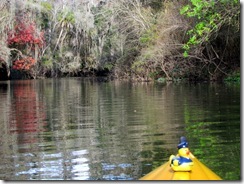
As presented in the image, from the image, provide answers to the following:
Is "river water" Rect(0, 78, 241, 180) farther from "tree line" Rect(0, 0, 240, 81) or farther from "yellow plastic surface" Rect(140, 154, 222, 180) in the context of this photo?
"tree line" Rect(0, 0, 240, 81)

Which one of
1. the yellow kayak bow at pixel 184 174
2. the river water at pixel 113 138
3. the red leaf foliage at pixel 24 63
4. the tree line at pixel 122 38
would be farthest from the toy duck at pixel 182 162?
the red leaf foliage at pixel 24 63

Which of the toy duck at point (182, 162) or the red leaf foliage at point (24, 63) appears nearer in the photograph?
the toy duck at point (182, 162)

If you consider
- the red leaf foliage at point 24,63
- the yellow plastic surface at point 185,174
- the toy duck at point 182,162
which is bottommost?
the yellow plastic surface at point 185,174

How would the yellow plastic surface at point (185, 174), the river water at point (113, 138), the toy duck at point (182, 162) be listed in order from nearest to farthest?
the yellow plastic surface at point (185, 174), the toy duck at point (182, 162), the river water at point (113, 138)

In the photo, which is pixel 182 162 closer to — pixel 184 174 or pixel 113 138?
pixel 184 174

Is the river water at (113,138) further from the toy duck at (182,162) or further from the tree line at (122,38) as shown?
the tree line at (122,38)

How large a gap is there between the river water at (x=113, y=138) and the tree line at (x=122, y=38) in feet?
22.0

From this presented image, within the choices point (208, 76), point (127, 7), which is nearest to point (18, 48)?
point (127, 7)

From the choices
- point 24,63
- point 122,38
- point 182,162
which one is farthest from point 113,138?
point 24,63

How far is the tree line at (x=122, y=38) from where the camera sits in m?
28.9

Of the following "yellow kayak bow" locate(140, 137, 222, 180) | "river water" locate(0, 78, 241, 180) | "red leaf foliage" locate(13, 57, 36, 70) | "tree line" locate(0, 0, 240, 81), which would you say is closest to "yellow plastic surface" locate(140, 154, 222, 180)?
"yellow kayak bow" locate(140, 137, 222, 180)

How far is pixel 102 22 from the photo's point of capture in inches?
1998

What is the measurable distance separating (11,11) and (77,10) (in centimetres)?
930

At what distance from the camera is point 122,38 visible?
41.2 meters
